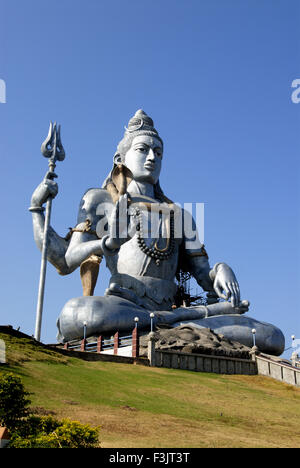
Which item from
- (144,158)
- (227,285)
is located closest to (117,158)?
(144,158)

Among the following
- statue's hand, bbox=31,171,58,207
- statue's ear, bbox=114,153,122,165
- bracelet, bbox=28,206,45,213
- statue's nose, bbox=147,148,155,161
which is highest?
statue's ear, bbox=114,153,122,165

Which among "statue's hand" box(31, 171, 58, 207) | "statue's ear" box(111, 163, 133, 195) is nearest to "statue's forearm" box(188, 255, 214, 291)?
"statue's ear" box(111, 163, 133, 195)

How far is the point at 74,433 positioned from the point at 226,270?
15970 mm

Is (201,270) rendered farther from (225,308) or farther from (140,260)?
(140,260)

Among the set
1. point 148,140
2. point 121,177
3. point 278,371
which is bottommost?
point 278,371

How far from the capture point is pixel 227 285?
21.6m

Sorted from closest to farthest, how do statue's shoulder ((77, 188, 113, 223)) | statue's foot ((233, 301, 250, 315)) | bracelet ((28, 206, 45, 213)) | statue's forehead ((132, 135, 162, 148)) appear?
bracelet ((28, 206, 45, 213))
statue's foot ((233, 301, 250, 315))
statue's shoulder ((77, 188, 113, 223))
statue's forehead ((132, 135, 162, 148))

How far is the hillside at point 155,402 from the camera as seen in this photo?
870 cm

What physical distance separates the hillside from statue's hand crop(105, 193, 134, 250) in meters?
5.40

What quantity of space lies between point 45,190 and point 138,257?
4259mm

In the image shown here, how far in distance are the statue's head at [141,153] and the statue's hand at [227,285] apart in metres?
4.23

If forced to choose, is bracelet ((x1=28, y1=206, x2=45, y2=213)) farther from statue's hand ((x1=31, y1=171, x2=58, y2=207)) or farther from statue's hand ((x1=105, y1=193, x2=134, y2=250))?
statue's hand ((x1=105, y1=193, x2=134, y2=250))

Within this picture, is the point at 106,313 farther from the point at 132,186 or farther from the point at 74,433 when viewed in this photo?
the point at 74,433

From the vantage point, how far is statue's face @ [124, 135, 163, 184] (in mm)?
23391
